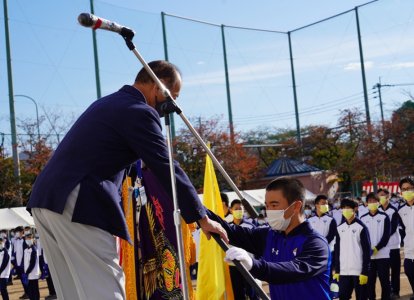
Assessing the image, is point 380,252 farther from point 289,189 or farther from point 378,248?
point 289,189

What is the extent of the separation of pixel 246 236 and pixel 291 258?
0.43 metres

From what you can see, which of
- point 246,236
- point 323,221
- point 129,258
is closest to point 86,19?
point 246,236

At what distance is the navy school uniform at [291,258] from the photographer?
13.0 ft

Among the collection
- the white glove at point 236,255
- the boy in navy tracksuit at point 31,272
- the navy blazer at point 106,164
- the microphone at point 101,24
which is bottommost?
the boy in navy tracksuit at point 31,272

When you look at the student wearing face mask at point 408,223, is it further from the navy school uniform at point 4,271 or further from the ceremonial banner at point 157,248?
the navy school uniform at point 4,271

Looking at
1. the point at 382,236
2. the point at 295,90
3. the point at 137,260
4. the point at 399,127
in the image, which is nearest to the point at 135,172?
the point at 137,260

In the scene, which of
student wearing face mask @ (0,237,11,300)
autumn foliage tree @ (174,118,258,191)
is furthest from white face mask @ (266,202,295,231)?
autumn foliage tree @ (174,118,258,191)

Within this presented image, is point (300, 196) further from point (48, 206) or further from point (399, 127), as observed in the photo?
point (399, 127)

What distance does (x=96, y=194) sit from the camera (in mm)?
3518

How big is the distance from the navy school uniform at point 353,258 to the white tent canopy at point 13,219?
1527 centimetres

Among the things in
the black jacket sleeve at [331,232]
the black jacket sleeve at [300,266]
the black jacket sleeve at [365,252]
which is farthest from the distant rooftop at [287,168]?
the black jacket sleeve at [300,266]

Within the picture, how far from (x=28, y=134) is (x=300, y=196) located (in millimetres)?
29766

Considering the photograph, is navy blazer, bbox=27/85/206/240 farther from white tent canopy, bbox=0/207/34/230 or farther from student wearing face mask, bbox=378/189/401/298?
white tent canopy, bbox=0/207/34/230

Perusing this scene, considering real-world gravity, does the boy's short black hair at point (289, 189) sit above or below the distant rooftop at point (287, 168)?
below
